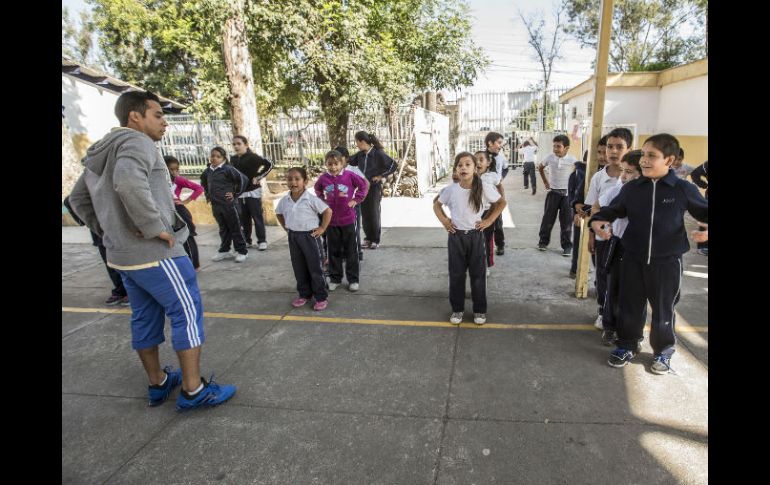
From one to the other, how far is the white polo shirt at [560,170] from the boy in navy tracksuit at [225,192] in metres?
4.37

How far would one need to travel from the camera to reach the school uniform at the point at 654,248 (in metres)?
2.90

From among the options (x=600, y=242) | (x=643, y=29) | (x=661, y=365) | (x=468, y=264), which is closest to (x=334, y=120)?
(x=468, y=264)

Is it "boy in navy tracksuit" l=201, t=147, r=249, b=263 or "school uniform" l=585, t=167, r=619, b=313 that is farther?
"boy in navy tracksuit" l=201, t=147, r=249, b=263

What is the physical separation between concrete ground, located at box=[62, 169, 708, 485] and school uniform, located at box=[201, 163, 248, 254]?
1.81 m

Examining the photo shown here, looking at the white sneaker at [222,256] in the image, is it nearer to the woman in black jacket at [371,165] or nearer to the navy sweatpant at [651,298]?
the woman in black jacket at [371,165]

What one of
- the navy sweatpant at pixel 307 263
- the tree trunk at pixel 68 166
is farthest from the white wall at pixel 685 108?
the tree trunk at pixel 68 166

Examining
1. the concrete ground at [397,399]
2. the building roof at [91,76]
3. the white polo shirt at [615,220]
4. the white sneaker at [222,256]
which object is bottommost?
the concrete ground at [397,399]

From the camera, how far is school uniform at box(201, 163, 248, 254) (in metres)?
6.27

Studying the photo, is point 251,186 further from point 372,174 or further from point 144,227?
point 144,227

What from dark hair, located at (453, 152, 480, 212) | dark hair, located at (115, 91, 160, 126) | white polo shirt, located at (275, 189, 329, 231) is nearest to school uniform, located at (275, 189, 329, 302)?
white polo shirt, located at (275, 189, 329, 231)

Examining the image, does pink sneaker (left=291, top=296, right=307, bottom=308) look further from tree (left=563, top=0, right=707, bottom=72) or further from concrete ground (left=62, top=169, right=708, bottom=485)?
tree (left=563, top=0, right=707, bottom=72)
